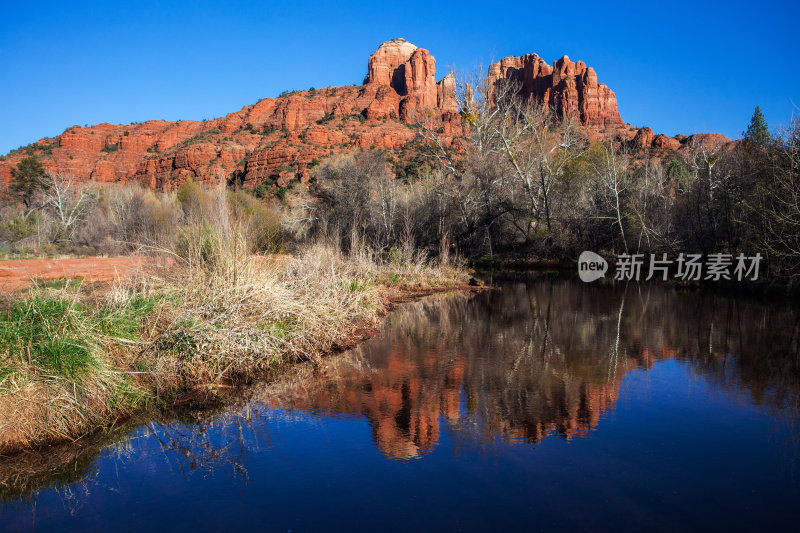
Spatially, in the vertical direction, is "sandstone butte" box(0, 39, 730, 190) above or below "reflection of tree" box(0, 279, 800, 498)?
above

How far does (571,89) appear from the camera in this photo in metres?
107

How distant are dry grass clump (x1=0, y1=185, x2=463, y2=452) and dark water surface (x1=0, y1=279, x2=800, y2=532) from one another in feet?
1.53

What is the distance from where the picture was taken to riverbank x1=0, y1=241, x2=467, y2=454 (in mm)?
5324

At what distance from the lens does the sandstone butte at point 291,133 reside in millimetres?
78938

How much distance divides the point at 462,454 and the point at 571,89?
376 feet

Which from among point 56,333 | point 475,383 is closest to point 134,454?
point 56,333

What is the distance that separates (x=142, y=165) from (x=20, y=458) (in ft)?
331

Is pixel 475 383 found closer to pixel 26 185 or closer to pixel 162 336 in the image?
pixel 162 336

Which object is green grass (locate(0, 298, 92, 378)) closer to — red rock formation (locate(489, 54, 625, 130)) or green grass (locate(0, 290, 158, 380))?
green grass (locate(0, 290, 158, 380))

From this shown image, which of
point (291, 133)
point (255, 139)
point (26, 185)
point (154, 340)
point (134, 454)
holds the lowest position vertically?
point (134, 454)

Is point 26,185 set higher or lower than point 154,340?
higher

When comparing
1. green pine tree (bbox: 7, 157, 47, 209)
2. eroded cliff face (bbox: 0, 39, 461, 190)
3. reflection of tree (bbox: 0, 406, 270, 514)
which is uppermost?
eroded cliff face (bbox: 0, 39, 461, 190)

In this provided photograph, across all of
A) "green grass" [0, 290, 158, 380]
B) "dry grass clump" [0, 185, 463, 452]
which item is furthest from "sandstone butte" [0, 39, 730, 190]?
"green grass" [0, 290, 158, 380]

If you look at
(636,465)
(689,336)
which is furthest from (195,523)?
(689,336)
